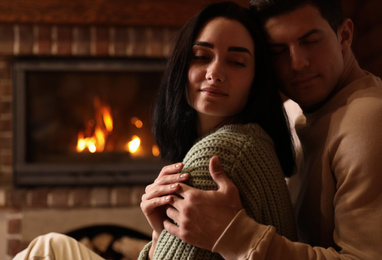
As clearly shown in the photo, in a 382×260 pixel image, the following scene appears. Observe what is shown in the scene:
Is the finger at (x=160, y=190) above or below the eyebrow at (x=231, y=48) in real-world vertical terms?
below

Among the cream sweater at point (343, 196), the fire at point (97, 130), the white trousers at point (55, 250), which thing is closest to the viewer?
the cream sweater at point (343, 196)

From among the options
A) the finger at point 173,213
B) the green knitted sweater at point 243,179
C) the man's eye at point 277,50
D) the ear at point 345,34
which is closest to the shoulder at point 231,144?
the green knitted sweater at point 243,179

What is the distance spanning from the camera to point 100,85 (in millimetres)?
2418

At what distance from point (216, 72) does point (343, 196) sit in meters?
0.35

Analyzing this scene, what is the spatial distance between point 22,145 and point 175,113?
5.19 feet

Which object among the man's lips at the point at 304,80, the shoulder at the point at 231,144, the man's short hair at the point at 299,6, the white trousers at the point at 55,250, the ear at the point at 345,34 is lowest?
the white trousers at the point at 55,250

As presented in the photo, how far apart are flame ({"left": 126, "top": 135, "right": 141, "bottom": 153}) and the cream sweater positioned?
5.52ft

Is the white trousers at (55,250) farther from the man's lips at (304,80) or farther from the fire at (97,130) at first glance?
the fire at (97,130)

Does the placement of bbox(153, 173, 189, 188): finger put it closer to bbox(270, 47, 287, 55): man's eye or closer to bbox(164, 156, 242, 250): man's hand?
bbox(164, 156, 242, 250): man's hand

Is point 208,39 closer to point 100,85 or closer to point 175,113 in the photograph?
point 175,113

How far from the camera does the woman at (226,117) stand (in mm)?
760

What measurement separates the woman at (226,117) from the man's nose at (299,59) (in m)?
0.06

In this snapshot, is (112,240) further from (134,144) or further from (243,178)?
(243,178)

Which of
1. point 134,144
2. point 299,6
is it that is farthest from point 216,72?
point 134,144
